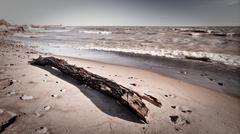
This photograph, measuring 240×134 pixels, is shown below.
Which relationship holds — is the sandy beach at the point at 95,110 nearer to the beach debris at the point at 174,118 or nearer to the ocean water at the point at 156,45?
the beach debris at the point at 174,118

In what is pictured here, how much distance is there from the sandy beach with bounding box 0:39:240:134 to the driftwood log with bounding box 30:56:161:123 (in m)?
0.13

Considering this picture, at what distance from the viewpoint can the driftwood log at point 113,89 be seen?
296 cm

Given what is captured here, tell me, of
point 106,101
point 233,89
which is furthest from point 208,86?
point 106,101

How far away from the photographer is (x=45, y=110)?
2.98m

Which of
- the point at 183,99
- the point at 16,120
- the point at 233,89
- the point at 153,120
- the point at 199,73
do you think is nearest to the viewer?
the point at 16,120

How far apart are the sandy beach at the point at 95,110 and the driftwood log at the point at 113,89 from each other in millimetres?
132

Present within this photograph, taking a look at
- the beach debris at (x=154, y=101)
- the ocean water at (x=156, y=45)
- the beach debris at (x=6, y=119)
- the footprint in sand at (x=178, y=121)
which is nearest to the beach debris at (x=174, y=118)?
the footprint in sand at (x=178, y=121)

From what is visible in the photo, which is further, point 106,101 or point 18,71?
point 18,71

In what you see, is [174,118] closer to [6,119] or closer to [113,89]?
[113,89]

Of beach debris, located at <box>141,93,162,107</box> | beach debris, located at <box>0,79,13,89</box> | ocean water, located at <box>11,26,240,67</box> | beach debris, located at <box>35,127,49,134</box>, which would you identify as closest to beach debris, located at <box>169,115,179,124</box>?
beach debris, located at <box>141,93,162,107</box>

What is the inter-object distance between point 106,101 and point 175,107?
1.48 meters

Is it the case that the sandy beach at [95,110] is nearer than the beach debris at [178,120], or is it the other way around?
the sandy beach at [95,110]

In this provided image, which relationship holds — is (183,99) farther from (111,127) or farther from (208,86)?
(111,127)

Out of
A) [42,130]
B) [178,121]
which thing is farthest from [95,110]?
[178,121]
